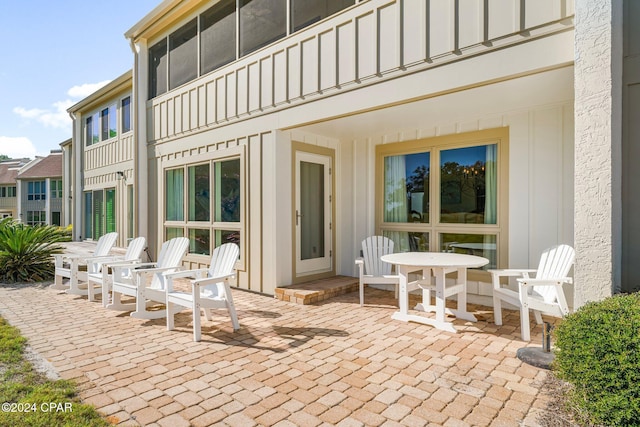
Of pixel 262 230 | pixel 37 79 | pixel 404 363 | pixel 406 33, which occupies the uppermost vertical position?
pixel 37 79

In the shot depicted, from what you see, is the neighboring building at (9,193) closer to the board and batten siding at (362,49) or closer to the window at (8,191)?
the window at (8,191)

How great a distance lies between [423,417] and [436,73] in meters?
3.32

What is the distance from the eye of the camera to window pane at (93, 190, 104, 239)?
1205 cm

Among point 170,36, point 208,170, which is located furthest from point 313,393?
point 170,36

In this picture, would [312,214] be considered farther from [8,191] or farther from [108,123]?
[8,191]

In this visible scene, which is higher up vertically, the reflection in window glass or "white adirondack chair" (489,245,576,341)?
the reflection in window glass

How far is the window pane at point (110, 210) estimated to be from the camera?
36.8 ft

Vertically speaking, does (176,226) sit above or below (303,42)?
below

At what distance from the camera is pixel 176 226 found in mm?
7586

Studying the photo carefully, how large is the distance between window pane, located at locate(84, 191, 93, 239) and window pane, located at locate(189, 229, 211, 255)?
25.6 feet

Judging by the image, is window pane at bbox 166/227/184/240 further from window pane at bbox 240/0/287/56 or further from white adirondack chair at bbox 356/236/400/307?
white adirondack chair at bbox 356/236/400/307

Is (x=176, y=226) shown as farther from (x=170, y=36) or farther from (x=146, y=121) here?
(x=170, y=36)

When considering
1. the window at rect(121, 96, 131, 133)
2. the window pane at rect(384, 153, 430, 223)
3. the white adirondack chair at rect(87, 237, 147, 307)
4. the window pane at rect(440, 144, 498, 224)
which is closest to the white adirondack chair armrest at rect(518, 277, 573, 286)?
the window pane at rect(440, 144, 498, 224)

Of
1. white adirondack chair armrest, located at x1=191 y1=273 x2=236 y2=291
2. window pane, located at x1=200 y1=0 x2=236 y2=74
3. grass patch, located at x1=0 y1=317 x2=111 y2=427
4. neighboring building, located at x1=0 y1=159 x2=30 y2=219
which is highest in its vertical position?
window pane, located at x1=200 y1=0 x2=236 y2=74
